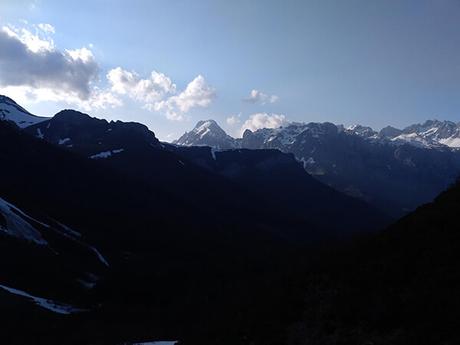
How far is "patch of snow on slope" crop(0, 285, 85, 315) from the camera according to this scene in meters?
104

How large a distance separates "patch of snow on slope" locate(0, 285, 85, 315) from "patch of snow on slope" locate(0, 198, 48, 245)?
2704 cm

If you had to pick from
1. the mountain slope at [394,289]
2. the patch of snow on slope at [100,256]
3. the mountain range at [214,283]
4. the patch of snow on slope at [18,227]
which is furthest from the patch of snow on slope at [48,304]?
the mountain slope at [394,289]

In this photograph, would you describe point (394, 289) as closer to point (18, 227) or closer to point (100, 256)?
point (18, 227)

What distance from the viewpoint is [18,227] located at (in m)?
134

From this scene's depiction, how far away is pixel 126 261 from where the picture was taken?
15712cm

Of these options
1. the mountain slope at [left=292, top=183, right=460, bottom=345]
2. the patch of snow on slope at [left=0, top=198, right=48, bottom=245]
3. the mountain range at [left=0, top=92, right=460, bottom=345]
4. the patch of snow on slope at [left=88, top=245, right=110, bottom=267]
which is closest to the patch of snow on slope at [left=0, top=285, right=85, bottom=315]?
the mountain range at [left=0, top=92, right=460, bottom=345]

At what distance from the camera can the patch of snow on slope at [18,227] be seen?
430ft

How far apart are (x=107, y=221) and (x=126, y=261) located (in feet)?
141

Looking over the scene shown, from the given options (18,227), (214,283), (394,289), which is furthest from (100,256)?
(394,289)

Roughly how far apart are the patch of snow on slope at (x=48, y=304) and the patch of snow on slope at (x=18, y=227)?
88.7 ft

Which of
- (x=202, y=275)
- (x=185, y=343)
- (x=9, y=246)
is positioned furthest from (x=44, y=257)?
(x=185, y=343)

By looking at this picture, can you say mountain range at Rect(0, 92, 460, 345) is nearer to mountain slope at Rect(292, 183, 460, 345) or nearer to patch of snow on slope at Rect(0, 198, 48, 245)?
mountain slope at Rect(292, 183, 460, 345)

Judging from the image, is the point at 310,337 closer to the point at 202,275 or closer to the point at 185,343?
the point at 185,343

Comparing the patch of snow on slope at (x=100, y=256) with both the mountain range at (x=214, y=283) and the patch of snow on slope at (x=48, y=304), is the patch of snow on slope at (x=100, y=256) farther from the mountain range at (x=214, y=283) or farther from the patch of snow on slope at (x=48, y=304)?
the patch of snow on slope at (x=48, y=304)
